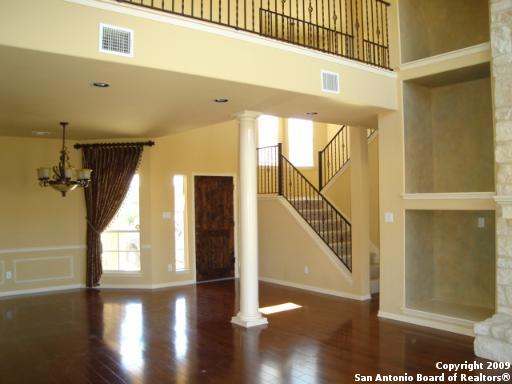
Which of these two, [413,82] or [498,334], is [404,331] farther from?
[413,82]

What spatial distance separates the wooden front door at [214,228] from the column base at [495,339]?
536 centimetres

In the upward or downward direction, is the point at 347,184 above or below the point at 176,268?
above

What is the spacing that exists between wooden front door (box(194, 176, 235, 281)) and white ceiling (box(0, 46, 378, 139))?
1.96 m

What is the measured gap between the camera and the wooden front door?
8930 millimetres

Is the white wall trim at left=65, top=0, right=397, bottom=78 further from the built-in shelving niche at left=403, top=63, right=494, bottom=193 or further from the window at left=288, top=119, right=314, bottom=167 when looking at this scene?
the window at left=288, top=119, right=314, bottom=167

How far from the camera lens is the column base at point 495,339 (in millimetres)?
4375

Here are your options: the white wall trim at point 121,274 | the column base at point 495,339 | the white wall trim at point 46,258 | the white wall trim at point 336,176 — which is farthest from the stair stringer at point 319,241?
the white wall trim at point 46,258

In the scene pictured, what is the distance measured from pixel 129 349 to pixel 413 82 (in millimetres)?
4803

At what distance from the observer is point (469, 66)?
541 cm

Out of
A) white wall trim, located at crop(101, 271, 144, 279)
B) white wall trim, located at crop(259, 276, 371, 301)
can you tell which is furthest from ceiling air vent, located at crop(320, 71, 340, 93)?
white wall trim, located at crop(101, 271, 144, 279)

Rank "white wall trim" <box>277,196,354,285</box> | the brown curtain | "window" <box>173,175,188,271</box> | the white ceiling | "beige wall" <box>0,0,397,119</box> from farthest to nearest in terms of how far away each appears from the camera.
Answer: "window" <box>173,175,188,271</box>
the brown curtain
"white wall trim" <box>277,196,354,285</box>
the white ceiling
"beige wall" <box>0,0,397,119</box>

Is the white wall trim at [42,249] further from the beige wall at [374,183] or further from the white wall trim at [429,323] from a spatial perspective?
the white wall trim at [429,323]

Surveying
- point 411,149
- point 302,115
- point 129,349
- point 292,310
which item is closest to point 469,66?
point 411,149

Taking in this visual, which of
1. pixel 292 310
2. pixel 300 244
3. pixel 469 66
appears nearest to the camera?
pixel 469 66
